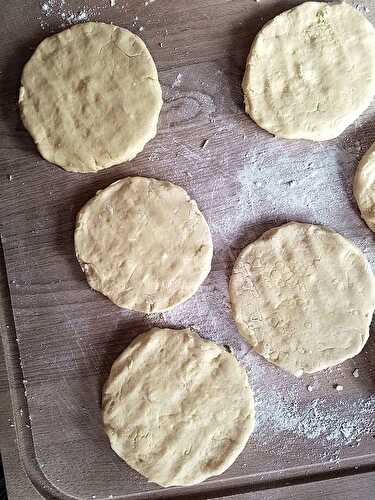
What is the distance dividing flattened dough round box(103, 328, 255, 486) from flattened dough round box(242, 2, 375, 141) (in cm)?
63

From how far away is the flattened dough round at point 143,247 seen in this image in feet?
4.49

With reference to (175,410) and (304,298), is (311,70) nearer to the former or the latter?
(304,298)

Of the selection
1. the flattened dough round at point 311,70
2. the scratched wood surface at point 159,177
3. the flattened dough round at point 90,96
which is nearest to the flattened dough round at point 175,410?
the scratched wood surface at point 159,177

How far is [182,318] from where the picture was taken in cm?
143

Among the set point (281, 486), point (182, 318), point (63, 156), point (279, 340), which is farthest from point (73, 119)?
point (281, 486)

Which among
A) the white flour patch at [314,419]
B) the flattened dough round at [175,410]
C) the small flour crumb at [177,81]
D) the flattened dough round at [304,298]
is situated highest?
the small flour crumb at [177,81]

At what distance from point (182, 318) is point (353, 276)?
46 cm

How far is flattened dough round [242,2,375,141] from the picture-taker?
1.38 m

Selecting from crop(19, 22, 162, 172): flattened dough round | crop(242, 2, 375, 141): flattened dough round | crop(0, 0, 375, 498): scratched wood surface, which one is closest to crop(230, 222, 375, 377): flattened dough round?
crop(0, 0, 375, 498): scratched wood surface

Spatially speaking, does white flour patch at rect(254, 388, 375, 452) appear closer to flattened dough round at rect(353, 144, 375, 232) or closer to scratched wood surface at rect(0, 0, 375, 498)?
scratched wood surface at rect(0, 0, 375, 498)

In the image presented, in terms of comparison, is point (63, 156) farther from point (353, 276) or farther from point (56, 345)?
point (353, 276)

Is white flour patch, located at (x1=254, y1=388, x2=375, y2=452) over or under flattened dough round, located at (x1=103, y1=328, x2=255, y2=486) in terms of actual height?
under

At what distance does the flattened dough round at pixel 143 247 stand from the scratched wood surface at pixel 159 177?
0.06 metres

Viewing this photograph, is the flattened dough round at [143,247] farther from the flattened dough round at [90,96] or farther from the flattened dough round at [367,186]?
the flattened dough round at [367,186]
